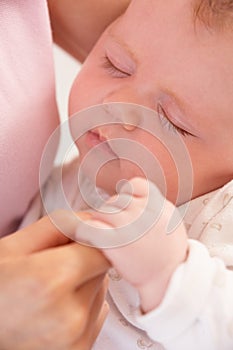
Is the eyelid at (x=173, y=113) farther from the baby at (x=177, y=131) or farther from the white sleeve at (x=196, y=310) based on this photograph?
the white sleeve at (x=196, y=310)

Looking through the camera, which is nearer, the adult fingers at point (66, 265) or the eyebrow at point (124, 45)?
the adult fingers at point (66, 265)

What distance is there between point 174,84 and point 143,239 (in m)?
0.17

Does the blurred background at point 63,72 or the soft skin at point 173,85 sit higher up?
the soft skin at point 173,85

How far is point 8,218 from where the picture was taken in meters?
0.66

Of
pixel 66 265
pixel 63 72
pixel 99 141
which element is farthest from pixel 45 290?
pixel 63 72

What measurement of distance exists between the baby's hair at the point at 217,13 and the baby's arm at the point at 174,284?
0.16m

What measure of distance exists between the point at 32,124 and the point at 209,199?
173mm

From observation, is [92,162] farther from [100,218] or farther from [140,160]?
[100,218]

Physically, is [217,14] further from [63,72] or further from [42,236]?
[63,72]

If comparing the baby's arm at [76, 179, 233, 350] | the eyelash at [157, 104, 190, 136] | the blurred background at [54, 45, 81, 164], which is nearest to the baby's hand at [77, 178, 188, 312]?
the baby's arm at [76, 179, 233, 350]

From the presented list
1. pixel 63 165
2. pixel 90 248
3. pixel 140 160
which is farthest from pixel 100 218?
pixel 63 165

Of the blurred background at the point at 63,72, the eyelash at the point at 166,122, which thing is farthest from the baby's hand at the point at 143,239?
the blurred background at the point at 63,72

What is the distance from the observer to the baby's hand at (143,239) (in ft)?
1.47

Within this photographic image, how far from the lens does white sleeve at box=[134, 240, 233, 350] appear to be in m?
0.47
